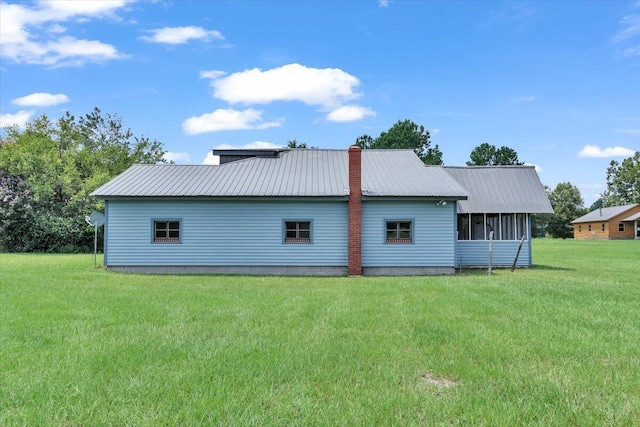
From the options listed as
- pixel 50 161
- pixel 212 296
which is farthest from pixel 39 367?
pixel 50 161

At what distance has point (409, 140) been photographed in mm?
53469

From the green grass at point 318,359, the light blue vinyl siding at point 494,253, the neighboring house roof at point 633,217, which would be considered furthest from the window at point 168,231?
the neighboring house roof at point 633,217

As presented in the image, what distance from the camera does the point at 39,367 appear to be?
17.3ft

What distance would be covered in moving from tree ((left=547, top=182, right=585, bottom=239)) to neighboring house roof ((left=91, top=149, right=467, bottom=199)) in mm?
60443

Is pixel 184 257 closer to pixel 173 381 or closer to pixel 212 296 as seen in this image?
pixel 212 296

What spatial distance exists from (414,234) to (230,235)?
22.4ft

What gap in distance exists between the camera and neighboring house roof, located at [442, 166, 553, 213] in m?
19.4

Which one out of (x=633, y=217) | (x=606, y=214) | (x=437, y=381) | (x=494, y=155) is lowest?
(x=437, y=381)

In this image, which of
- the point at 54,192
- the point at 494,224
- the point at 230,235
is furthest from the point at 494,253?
the point at 54,192

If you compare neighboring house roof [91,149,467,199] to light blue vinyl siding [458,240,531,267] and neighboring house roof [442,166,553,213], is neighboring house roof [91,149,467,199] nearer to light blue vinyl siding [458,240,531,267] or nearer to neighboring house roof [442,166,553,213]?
neighboring house roof [442,166,553,213]

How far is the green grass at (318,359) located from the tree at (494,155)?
55.6 metres

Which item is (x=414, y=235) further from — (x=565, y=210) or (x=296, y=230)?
(x=565, y=210)

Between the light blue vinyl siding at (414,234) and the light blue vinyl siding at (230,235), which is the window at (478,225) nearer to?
the light blue vinyl siding at (414,234)

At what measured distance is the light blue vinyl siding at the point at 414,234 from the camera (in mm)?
16969
